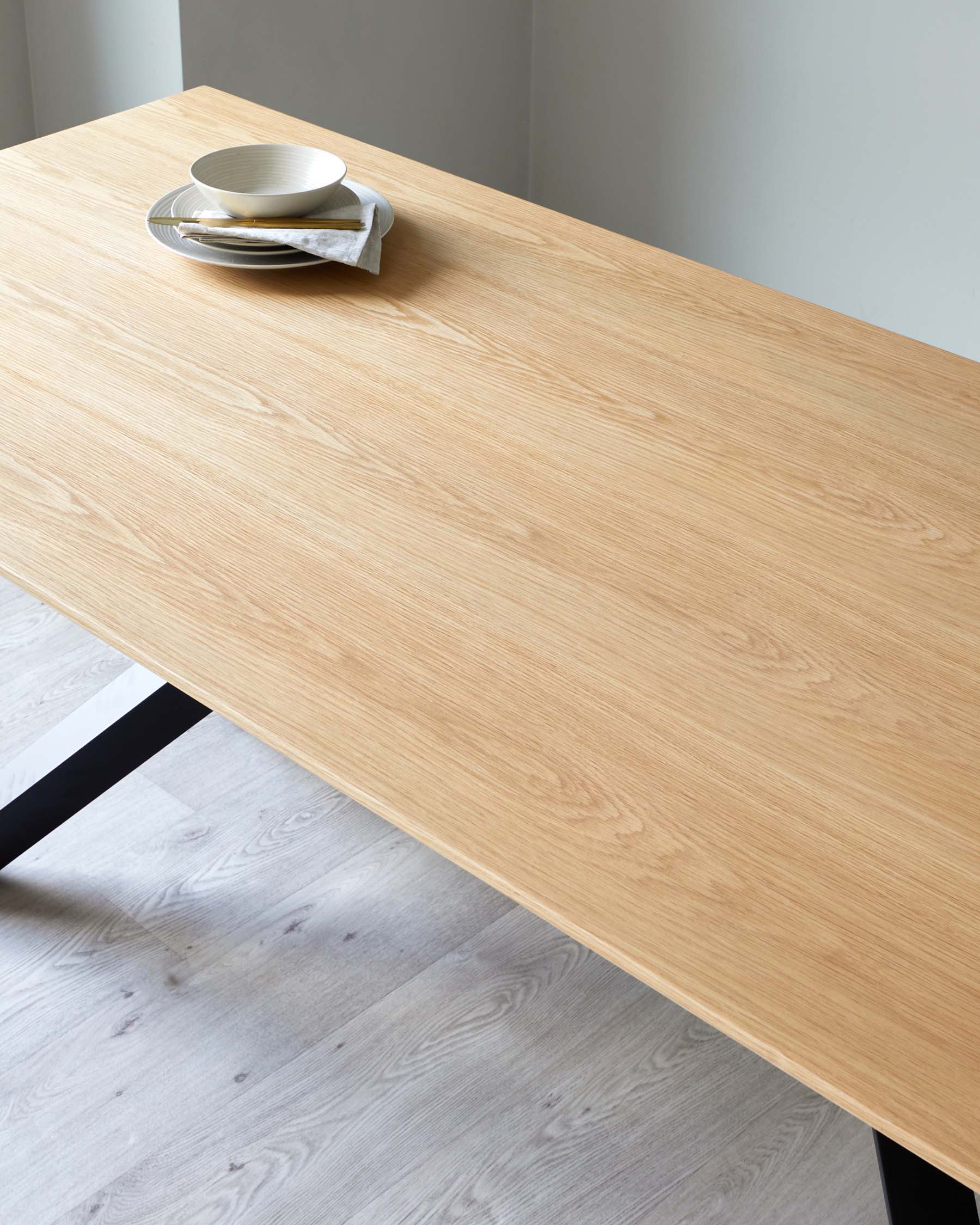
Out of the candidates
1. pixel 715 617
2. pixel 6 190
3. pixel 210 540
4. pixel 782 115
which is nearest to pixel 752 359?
pixel 715 617

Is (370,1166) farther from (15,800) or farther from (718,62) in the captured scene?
(718,62)

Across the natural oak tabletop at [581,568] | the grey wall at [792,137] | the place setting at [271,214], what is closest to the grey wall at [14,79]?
the grey wall at [792,137]

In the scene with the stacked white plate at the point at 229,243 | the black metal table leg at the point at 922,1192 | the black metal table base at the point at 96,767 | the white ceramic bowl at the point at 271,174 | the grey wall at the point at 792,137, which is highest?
the white ceramic bowl at the point at 271,174

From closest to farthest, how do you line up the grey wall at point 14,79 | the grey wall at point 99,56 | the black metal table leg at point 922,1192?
the black metal table leg at point 922,1192
the grey wall at point 99,56
the grey wall at point 14,79

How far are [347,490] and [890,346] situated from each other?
0.59 m

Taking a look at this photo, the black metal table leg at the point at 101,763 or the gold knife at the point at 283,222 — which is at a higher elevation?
the gold knife at the point at 283,222

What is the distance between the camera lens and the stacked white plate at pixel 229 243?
1413mm

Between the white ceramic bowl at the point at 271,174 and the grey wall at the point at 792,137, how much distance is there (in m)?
1.47

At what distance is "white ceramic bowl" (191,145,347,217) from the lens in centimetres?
143

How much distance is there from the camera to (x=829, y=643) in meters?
0.99

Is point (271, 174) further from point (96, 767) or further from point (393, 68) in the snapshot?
point (393, 68)

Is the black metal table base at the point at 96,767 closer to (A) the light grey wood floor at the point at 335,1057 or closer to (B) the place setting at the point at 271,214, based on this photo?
(A) the light grey wood floor at the point at 335,1057

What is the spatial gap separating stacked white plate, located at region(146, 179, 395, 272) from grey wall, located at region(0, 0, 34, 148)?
152 centimetres

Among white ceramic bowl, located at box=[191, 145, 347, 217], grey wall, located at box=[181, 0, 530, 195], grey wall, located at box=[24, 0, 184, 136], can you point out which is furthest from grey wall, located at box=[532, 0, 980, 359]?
white ceramic bowl, located at box=[191, 145, 347, 217]
